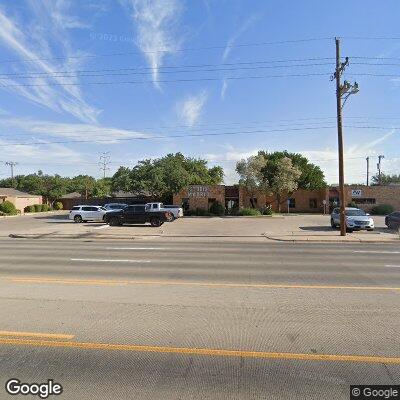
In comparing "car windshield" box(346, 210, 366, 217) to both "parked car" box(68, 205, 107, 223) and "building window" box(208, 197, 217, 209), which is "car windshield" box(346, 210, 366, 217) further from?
"building window" box(208, 197, 217, 209)

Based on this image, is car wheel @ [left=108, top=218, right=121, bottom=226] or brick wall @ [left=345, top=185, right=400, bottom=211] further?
brick wall @ [left=345, top=185, right=400, bottom=211]

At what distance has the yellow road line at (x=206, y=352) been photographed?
490 centimetres

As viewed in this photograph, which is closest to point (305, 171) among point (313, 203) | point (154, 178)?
point (313, 203)

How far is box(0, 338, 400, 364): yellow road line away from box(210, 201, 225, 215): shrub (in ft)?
145

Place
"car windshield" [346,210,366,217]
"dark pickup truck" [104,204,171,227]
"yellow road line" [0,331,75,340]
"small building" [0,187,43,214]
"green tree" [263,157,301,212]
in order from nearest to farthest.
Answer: "yellow road line" [0,331,75,340]
"car windshield" [346,210,366,217]
"dark pickup truck" [104,204,171,227]
"green tree" [263,157,301,212]
"small building" [0,187,43,214]

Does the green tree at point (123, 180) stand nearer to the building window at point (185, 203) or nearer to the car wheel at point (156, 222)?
the building window at point (185, 203)

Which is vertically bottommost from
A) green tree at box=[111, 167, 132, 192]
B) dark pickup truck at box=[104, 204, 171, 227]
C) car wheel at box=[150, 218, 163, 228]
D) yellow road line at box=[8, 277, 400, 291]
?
yellow road line at box=[8, 277, 400, 291]

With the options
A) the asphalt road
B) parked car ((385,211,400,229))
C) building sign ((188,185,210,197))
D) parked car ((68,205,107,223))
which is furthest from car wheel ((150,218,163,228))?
building sign ((188,185,210,197))

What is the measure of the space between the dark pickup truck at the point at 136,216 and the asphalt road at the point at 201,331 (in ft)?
64.8

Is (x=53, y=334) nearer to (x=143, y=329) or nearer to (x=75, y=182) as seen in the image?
(x=143, y=329)

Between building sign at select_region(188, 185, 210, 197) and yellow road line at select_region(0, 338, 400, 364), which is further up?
building sign at select_region(188, 185, 210, 197)

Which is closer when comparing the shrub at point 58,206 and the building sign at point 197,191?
the building sign at point 197,191

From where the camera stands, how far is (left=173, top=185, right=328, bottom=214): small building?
172 ft

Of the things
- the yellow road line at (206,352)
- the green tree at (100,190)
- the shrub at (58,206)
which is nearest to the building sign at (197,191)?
the shrub at (58,206)
